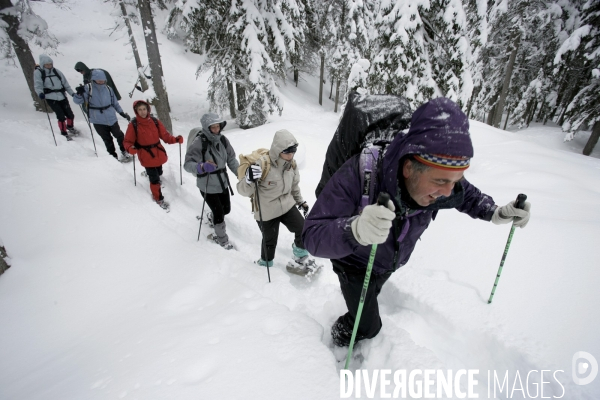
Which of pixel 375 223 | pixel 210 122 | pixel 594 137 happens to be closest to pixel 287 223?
pixel 210 122

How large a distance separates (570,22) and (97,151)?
25.8 m

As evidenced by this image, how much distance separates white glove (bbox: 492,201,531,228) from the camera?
99.4 inches

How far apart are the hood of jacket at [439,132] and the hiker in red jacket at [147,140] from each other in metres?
5.36

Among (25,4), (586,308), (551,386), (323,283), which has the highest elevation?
(25,4)

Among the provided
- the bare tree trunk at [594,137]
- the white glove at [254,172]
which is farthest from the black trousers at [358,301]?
the bare tree trunk at [594,137]

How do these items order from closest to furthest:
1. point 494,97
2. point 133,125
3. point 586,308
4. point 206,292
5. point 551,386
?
point 551,386
point 586,308
point 206,292
point 133,125
point 494,97

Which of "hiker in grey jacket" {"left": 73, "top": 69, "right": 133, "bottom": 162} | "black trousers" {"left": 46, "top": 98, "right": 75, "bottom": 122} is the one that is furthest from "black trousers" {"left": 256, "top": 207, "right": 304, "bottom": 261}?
"black trousers" {"left": 46, "top": 98, "right": 75, "bottom": 122}

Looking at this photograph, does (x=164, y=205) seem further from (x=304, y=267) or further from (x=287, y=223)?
(x=304, y=267)

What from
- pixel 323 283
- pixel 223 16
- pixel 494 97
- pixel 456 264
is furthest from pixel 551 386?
pixel 494 97

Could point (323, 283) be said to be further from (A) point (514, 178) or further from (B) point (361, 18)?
(B) point (361, 18)

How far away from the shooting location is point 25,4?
378 inches

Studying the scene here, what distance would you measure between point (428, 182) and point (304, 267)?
9.69 feet

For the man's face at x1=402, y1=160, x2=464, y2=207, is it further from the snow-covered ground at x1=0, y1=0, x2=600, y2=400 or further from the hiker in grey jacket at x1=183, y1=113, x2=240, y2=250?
the hiker in grey jacket at x1=183, y1=113, x2=240, y2=250

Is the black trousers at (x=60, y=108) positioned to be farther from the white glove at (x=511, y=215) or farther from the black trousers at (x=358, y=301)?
the white glove at (x=511, y=215)
